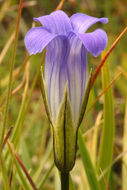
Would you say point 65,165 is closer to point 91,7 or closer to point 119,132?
point 119,132

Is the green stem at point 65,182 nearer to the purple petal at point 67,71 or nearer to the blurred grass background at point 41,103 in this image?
the purple petal at point 67,71

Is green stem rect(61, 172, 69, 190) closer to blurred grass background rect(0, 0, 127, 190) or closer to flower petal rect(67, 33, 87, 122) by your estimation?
flower petal rect(67, 33, 87, 122)

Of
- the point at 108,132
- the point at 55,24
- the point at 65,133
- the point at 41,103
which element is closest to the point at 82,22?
the point at 55,24

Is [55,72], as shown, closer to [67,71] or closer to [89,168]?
[67,71]

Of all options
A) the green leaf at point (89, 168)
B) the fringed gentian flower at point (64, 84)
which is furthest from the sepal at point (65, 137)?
the green leaf at point (89, 168)

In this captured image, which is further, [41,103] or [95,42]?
[41,103]

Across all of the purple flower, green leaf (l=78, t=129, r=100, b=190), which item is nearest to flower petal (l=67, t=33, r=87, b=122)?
the purple flower
